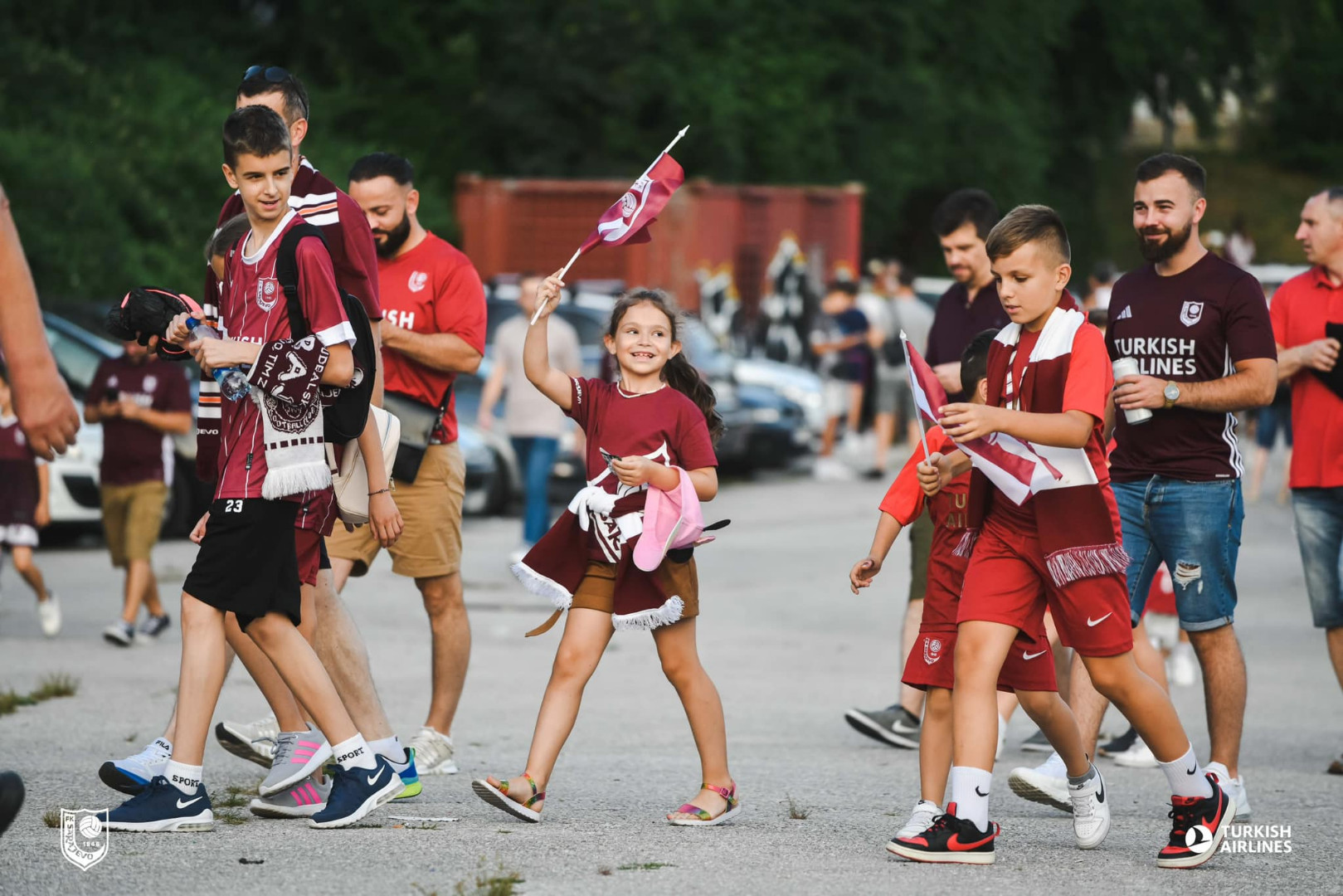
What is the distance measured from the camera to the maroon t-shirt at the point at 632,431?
5.71 meters

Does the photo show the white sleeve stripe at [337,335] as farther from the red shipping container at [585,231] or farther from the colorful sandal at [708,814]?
the red shipping container at [585,231]

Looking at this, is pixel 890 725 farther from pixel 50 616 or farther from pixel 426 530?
pixel 50 616

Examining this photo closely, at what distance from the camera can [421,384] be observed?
22.7 feet

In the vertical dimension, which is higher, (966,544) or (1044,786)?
(966,544)

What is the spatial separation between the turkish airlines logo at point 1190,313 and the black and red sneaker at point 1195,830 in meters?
1.66

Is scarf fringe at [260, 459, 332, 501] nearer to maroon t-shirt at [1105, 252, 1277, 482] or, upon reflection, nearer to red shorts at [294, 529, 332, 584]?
red shorts at [294, 529, 332, 584]

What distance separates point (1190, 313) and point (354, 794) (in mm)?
3167

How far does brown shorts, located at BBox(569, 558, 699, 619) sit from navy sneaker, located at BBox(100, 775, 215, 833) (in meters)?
1.26

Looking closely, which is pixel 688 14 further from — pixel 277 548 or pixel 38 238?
pixel 277 548

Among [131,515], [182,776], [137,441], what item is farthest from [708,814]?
→ [137,441]

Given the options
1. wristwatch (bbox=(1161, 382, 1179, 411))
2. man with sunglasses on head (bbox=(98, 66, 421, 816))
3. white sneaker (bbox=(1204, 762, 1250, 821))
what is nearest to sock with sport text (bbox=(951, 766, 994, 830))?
white sneaker (bbox=(1204, 762, 1250, 821))

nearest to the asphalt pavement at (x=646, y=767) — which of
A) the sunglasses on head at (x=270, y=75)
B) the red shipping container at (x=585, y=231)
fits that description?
the sunglasses on head at (x=270, y=75)

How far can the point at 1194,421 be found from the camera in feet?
20.9

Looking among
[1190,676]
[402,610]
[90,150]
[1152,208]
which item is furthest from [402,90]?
[1152,208]
